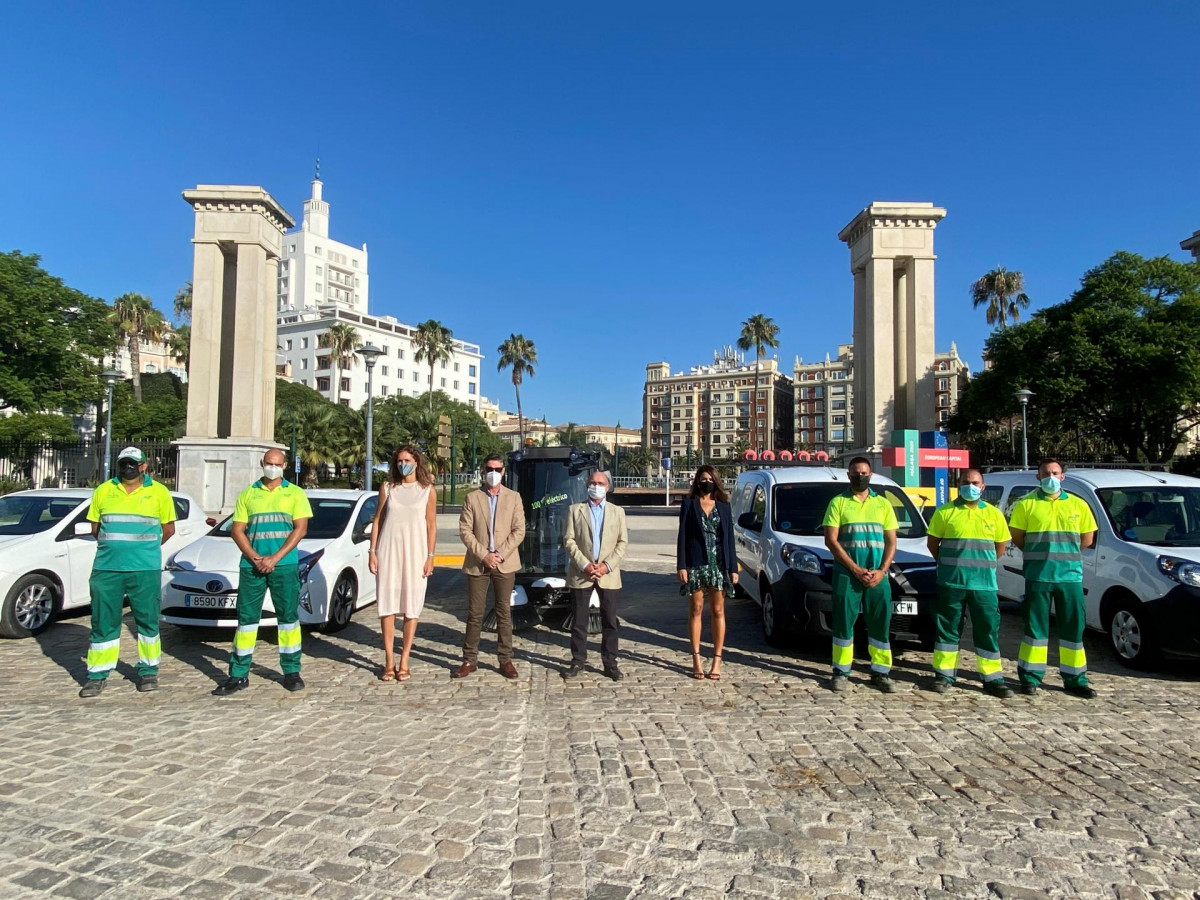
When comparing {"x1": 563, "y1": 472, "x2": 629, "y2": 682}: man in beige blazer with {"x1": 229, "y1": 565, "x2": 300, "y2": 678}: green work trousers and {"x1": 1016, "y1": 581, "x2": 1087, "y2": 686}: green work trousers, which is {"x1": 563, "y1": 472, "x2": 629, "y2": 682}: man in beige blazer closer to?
{"x1": 229, "y1": 565, "x2": 300, "y2": 678}: green work trousers

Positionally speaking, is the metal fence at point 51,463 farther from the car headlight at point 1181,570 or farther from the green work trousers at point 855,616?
the car headlight at point 1181,570

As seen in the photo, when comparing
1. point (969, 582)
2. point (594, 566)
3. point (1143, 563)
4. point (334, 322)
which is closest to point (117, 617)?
point (594, 566)

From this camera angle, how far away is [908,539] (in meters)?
7.67

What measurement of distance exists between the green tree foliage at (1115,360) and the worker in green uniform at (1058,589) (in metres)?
33.6

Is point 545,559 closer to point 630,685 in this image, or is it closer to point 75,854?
point 630,685

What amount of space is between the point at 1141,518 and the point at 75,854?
28.1 feet

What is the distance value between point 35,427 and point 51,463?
7211 mm

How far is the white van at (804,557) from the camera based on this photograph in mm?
6555

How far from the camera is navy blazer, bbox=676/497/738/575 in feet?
21.0

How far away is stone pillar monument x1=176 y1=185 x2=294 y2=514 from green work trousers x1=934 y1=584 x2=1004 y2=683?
2568 cm

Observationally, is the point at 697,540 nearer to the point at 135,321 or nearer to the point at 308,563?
the point at 308,563

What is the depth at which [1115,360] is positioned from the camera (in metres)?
34.2

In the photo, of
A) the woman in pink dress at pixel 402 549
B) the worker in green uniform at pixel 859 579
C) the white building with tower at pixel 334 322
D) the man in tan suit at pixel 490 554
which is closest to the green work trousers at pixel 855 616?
the worker in green uniform at pixel 859 579

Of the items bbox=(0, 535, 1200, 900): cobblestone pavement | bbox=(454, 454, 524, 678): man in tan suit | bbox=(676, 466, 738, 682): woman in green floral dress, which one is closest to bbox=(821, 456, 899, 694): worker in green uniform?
bbox=(0, 535, 1200, 900): cobblestone pavement
